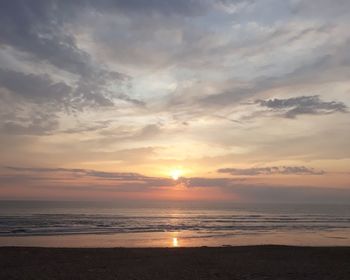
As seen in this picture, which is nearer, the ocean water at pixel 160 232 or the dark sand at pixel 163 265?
the dark sand at pixel 163 265

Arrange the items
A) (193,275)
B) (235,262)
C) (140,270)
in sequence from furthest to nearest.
A: (235,262) < (140,270) < (193,275)

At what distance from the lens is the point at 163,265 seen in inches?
790

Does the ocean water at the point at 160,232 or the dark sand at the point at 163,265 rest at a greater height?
the ocean water at the point at 160,232

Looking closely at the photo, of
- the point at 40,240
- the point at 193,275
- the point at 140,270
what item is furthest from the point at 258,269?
the point at 40,240

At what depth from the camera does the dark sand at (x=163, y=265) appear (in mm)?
17250

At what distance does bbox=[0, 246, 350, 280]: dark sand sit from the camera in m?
17.2

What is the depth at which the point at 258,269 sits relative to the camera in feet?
63.2

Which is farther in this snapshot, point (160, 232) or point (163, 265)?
point (160, 232)

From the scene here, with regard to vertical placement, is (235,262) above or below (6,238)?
below

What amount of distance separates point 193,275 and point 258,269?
3628mm

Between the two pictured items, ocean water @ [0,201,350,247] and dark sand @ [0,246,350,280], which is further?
ocean water @ [0,201,350,247]

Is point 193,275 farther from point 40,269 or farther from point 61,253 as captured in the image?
point 61,253

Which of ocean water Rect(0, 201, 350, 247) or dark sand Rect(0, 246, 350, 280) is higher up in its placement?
ocean water Rect(0, 201, 350, 247)

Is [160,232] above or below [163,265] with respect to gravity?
above
